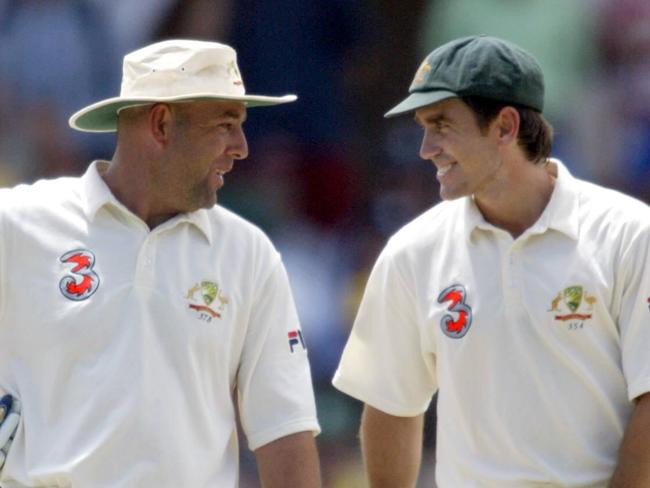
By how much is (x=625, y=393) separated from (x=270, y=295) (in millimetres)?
1039

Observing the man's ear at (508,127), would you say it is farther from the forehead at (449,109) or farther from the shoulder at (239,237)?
the shoulder at (239,237)

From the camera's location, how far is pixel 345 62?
834cm

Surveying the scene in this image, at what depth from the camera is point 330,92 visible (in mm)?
8320

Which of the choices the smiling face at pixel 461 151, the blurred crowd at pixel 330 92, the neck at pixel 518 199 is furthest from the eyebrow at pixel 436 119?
the blurred crowd at pixel 330 92

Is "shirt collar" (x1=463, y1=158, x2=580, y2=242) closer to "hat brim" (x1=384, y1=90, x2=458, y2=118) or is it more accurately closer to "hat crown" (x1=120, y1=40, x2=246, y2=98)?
"hat brim" (x1=384, y1=90, x2=458, y2=118)

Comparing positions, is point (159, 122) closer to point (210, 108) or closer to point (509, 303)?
point (210, 108)

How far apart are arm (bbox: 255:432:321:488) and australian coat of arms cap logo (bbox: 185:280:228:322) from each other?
1.38ft

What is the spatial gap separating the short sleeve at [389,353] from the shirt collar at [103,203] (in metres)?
0.55

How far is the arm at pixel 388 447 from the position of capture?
5289mm

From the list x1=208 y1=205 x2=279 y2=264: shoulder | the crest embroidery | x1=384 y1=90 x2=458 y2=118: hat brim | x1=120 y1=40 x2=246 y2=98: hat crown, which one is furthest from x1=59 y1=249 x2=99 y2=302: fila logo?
the crest embroidery

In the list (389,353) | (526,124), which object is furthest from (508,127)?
(389,353)

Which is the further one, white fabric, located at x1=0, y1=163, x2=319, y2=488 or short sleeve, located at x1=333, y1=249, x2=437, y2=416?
short sleeve, located at x1=333, y1=249, x2=437, y2=416

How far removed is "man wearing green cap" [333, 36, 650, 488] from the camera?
4.85 metres

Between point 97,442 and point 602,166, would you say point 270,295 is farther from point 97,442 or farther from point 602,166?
point 602,166
